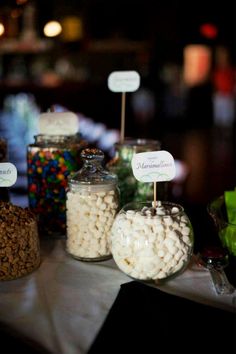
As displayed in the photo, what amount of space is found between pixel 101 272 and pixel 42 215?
323mm

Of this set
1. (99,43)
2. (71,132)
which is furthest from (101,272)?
(99,43)

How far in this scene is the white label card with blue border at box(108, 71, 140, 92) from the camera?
1.39 metres

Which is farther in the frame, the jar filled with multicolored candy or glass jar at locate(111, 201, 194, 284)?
the jar filled with multicolored candy

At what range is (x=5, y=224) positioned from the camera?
3.29 ft

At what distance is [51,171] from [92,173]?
0.76 ft

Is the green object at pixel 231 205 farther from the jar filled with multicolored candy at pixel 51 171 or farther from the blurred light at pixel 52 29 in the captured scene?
the blurred light at pixel 52 29

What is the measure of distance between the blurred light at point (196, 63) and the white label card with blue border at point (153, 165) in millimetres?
7250

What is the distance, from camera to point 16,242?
3.31ft

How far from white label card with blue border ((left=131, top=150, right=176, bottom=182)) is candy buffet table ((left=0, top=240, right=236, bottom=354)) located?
0.24 metres

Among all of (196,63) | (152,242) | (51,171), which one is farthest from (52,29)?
(196,63)

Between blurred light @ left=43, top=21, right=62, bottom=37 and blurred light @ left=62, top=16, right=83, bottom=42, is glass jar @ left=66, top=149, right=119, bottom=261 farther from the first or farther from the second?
blurred light @ left=62, top=16, right=83, bottom=42

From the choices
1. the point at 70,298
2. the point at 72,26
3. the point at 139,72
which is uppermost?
the point at 72,26

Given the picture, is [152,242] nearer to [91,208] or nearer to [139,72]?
[91,208]

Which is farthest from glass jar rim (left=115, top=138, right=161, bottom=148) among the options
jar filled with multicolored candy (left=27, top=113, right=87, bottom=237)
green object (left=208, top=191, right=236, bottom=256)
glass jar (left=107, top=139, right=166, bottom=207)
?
green object (left=208, top=191, right=236, bottom=256)
